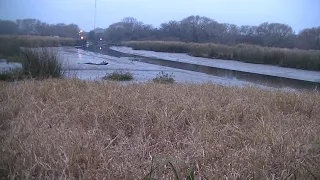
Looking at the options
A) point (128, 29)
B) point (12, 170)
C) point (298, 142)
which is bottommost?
point (12, 170)

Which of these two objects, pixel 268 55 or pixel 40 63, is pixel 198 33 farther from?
pixel 40 63

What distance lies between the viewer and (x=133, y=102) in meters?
6.15

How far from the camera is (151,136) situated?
15.4ft

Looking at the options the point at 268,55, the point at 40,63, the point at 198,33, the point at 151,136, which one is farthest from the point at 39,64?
the point at 198,33

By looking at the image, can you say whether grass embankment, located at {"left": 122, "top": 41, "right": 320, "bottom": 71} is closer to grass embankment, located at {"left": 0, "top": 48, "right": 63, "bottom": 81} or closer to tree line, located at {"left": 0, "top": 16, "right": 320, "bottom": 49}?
tree line, located at {"left": 0, "top": 16, "right": 320, "bottom": 49}

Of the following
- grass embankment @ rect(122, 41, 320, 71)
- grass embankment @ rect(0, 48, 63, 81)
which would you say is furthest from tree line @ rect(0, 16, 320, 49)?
grass embankment @ rect(0, 48, 63, 81)

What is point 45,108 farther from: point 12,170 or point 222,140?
point 222,140

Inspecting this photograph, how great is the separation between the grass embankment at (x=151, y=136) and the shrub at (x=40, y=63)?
4082 millimetres

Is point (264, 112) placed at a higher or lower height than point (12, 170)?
higher

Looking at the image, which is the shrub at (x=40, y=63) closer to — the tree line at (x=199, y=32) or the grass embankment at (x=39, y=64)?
the grass embankment at (x=39, y=64)

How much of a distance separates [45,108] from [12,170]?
2.33 metres

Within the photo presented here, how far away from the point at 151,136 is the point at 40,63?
7.80 metres

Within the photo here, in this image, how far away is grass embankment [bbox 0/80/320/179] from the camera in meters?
3.46

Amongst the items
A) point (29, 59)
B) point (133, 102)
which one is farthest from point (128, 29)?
point (133, 102)
